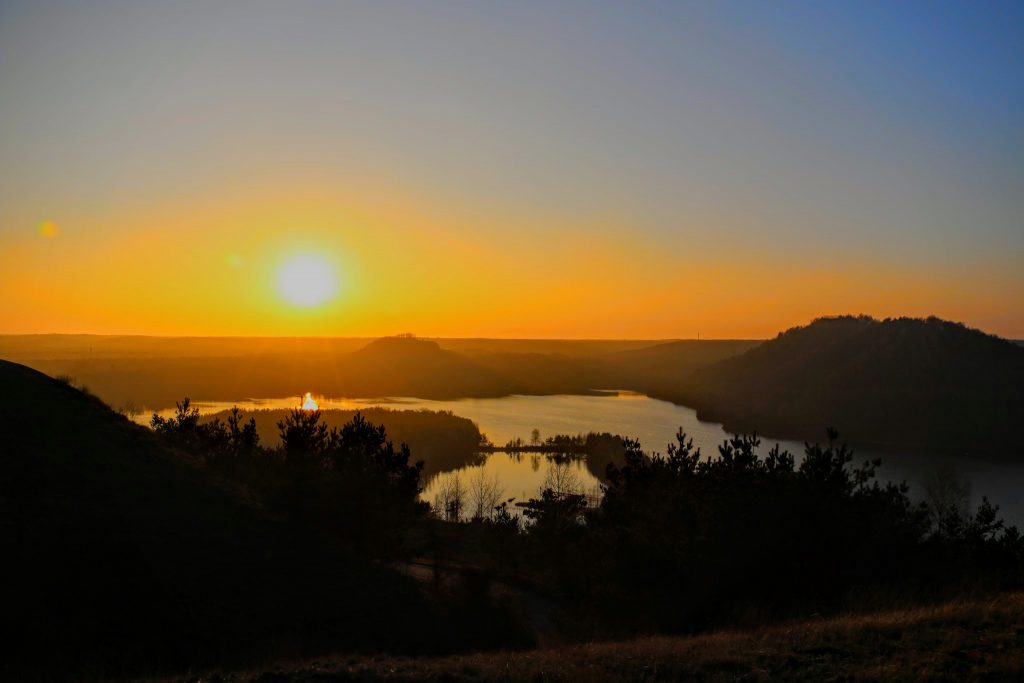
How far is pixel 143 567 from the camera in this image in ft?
51.2

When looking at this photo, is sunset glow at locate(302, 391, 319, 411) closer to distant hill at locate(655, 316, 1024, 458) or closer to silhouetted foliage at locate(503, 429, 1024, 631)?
distant hill at locate(655, 316, 1024, 458)

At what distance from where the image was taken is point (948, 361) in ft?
450

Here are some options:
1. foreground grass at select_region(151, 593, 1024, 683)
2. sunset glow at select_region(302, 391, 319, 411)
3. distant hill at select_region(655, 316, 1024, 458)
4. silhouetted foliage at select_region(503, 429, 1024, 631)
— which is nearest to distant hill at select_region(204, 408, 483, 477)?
sunset glow at select_region(302, 391, 319, 411)

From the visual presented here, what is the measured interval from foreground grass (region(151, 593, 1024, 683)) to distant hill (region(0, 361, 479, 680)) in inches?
181

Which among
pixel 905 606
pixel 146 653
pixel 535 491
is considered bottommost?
pixel 535 491

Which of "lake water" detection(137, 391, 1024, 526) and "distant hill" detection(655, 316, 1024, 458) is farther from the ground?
"distant hill" detection(655, 316, 1024, 458)

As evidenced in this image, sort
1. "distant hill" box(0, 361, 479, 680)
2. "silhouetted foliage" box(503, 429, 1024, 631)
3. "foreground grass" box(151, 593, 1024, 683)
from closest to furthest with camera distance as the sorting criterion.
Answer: "foreground grass" box(151, 593, 1024, 683)
"distant hill" box(0, 361, 479, 680)
"silhouetted foliage" box(503, 429, 1024, 631)

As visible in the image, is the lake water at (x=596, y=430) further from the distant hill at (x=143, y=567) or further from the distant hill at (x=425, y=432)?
the distant hill at (x=143, y=567)

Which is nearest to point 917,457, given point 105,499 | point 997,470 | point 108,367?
point 997,470

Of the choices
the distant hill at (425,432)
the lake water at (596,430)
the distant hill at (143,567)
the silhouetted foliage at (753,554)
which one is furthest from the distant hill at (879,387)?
the distant hill at (143,567)

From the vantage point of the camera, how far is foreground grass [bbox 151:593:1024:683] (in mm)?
9289

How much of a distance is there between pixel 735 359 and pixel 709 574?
170 m

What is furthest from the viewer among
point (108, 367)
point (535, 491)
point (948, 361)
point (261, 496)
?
point (108, 367)

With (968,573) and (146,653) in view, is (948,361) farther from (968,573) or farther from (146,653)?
(146,653)
